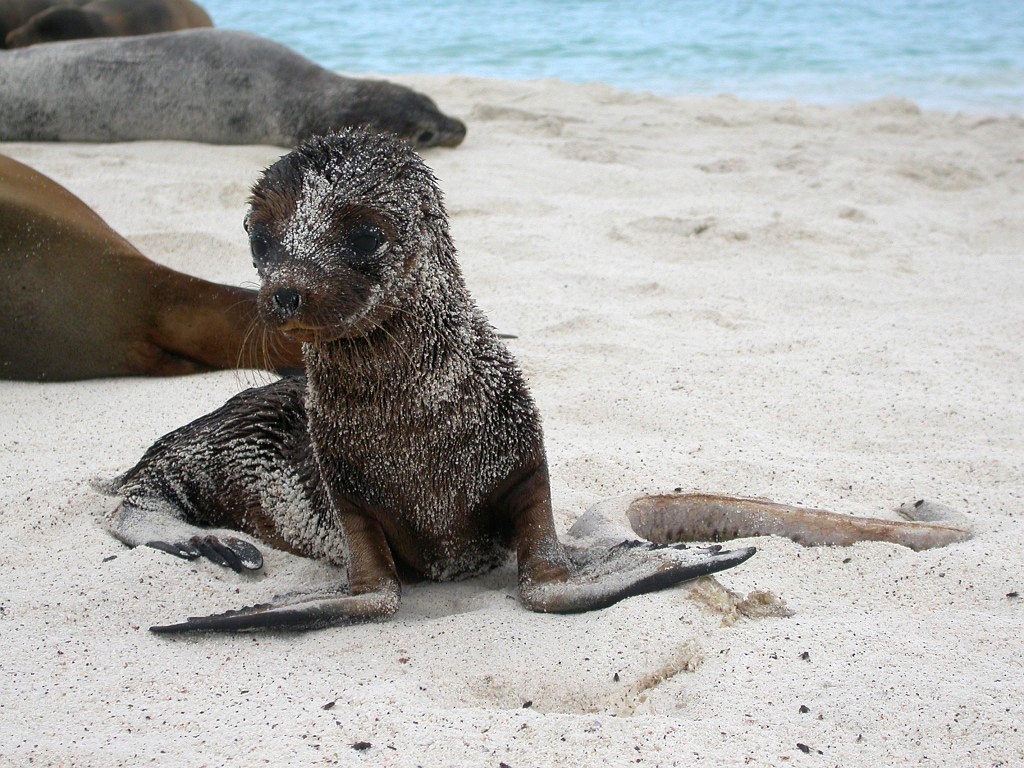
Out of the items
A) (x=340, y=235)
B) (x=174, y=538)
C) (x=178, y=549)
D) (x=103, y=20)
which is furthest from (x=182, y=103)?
(x=340, y=235)

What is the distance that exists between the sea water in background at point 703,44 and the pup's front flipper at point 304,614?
10.7m

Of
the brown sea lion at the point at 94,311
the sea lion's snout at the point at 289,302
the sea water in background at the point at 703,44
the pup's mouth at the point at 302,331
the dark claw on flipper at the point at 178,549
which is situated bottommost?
the dark claw on flipper at the point at 178,549

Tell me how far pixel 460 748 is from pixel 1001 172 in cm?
668

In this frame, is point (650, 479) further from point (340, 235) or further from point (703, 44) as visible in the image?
point (703, 44)

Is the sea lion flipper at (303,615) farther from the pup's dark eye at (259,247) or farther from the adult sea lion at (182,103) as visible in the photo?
the adult sea lion at (182,103)

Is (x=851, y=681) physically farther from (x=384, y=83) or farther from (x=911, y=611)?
(x=384, y=83)

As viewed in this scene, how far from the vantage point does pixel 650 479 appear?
149 inches

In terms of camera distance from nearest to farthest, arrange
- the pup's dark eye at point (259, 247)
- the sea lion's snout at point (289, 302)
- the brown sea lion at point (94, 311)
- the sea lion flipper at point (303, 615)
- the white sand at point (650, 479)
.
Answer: the white sand at point (650, 479)
the sea lion's snout at point (289, 302)
the sea lion flipper at point (303, 615)
the pup's dark eye at point (259, 247)
the brown sea lion at point (94, 311)

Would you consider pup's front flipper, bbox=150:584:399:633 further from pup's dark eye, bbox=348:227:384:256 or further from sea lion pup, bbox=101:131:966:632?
pup's dark eye, bbox=348:227:384:256

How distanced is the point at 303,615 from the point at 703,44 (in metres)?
17.1

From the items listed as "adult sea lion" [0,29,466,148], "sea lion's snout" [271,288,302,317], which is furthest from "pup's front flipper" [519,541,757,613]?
"adult sea lion" [0,29,466,148]

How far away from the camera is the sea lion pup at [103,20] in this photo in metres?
10.4

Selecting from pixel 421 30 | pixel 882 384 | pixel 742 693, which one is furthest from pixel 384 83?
pixel 421 30

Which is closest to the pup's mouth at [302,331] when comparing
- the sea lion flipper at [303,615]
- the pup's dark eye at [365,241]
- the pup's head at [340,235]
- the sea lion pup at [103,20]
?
the pup's head at [340,235]
